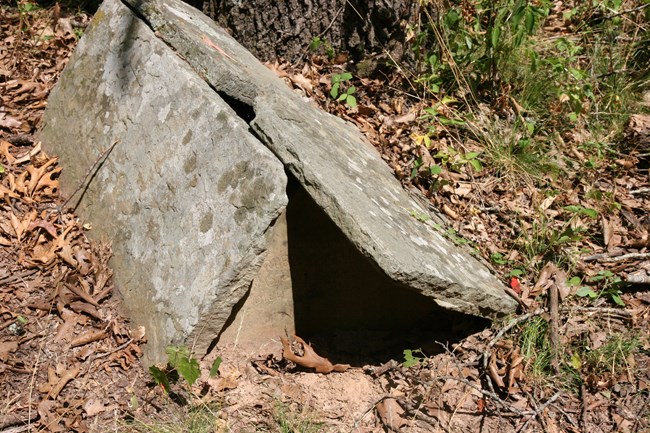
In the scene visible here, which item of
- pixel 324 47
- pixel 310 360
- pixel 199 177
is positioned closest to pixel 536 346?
pixel 310 360

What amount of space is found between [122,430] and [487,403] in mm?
1661

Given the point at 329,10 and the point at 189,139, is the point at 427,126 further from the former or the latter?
the point at 189,139

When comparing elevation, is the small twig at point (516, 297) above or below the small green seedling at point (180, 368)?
above

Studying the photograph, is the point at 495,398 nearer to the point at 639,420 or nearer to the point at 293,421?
the point at 639,420

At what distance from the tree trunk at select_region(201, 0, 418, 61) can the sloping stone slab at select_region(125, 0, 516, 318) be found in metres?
0.47

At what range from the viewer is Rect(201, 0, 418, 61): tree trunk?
434 centimetres

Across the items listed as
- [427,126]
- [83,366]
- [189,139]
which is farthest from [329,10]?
[83,366]

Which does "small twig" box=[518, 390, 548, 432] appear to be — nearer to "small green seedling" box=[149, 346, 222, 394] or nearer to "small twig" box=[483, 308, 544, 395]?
"small twig" box=[483, 308, 544, 395]

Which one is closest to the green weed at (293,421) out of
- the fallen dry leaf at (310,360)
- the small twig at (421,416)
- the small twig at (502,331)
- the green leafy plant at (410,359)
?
the fallen dry leaf at (310,360)

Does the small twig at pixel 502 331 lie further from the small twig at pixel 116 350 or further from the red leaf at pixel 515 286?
the small twig at pixel 116 350

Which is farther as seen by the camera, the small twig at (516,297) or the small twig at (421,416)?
the small twig at (516,297)

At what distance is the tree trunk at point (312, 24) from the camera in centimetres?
434

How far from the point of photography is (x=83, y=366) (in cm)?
309

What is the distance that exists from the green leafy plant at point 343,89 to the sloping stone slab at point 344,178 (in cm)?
30
